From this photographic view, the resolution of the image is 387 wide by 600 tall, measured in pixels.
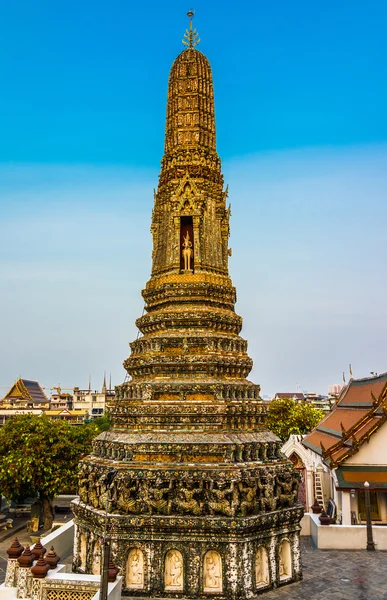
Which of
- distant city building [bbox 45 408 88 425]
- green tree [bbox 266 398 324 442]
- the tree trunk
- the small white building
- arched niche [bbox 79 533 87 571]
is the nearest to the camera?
arched niche [bbox 79 533 87 571]

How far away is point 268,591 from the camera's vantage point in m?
11.9

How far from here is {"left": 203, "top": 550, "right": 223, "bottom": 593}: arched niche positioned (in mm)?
11586

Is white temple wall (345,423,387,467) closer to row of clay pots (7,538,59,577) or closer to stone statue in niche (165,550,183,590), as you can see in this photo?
stone statue in niche (165,550,183,590)

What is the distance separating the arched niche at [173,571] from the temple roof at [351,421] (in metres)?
8.24

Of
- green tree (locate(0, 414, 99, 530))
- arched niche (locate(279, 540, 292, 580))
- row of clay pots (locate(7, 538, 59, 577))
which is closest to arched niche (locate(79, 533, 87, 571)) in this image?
row of clay pots (locate(7, 538, 59, 577))

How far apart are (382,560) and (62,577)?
9.07 metres

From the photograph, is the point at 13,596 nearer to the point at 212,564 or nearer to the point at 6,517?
the point at 212,564

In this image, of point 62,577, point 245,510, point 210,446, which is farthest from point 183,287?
point 62,577

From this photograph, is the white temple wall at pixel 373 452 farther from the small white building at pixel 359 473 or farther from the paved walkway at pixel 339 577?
the paved walkway at pixel 339 577

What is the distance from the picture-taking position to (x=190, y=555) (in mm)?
11625

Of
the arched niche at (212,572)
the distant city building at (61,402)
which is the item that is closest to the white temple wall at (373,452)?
the arched niche at (212,572)

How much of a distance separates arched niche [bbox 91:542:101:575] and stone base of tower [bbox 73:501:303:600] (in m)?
0.45

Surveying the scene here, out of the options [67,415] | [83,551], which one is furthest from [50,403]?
[83,551]

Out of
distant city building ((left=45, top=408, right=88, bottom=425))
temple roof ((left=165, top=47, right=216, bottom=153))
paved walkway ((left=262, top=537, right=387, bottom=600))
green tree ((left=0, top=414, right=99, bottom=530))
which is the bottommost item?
paved walkway ((left=262, top=537, right=387, bottom=600))
